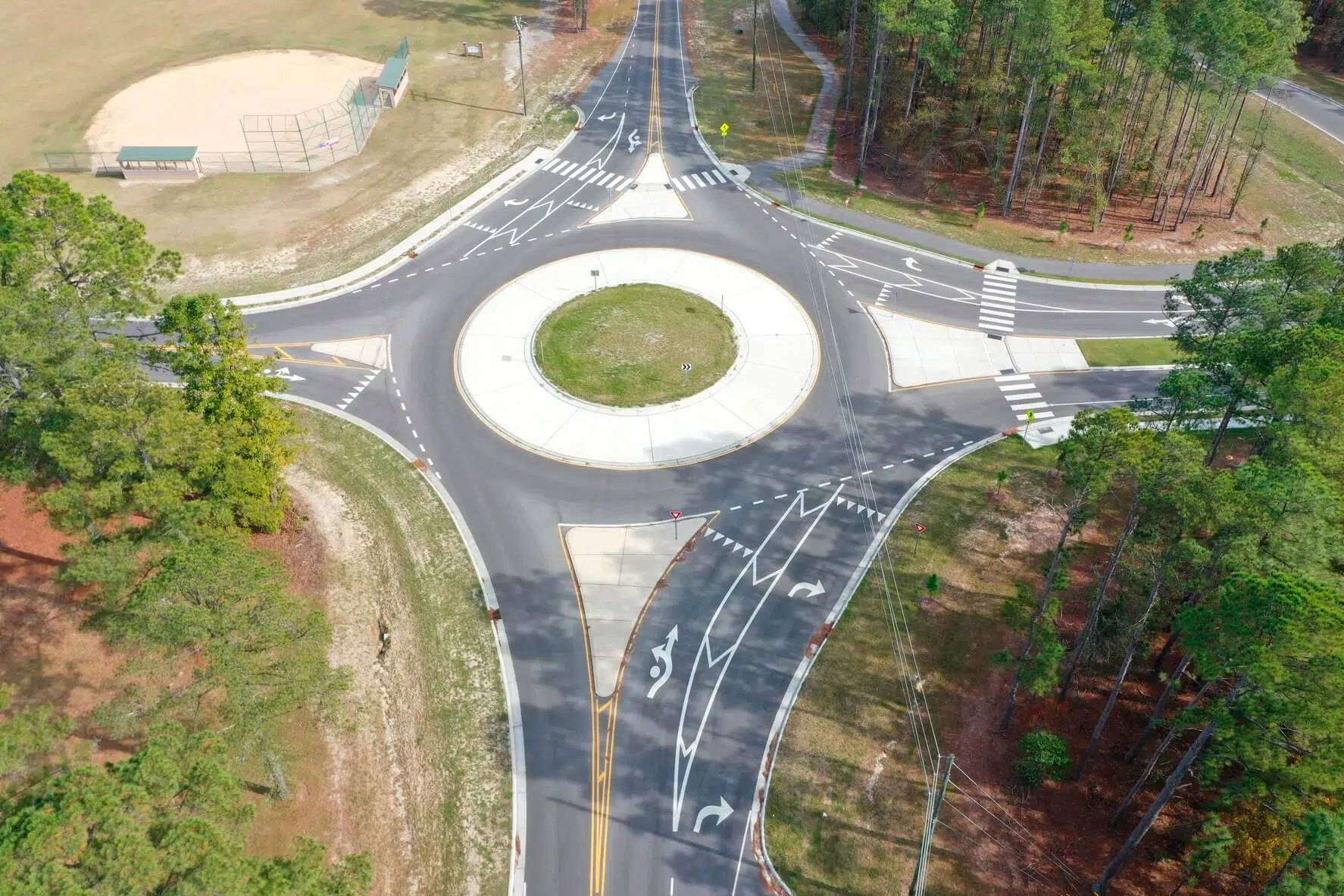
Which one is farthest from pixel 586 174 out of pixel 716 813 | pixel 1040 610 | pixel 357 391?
pixel 716 813

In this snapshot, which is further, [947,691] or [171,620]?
[947,691]

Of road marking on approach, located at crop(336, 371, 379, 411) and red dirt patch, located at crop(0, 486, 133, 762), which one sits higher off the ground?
road marking on approach, located at crop(336, 371, 379, 411)

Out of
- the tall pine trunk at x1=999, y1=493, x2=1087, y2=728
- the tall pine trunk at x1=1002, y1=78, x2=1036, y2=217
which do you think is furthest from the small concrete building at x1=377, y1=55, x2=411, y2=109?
the tall pine trunk at x1=999, y1=493, x2=1087, y2=728

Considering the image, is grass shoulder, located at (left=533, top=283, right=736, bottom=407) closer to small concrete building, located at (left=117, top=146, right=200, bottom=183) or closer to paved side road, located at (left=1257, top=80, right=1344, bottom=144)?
small concrete building, located at (left=117, top=146, right=200, bottom=183)

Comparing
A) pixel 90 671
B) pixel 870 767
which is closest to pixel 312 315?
pixel 90 671

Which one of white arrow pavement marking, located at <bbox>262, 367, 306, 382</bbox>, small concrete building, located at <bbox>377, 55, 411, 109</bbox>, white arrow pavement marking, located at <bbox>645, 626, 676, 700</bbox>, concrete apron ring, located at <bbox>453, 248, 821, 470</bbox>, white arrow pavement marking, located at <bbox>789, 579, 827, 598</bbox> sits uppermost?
small concrete building, located at <bbox>377, 55, 411, 109</bbox>

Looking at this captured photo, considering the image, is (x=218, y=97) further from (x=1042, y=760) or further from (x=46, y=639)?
A: (x=1042, y=760)

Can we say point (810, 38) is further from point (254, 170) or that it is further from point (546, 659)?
point (546, 659)
